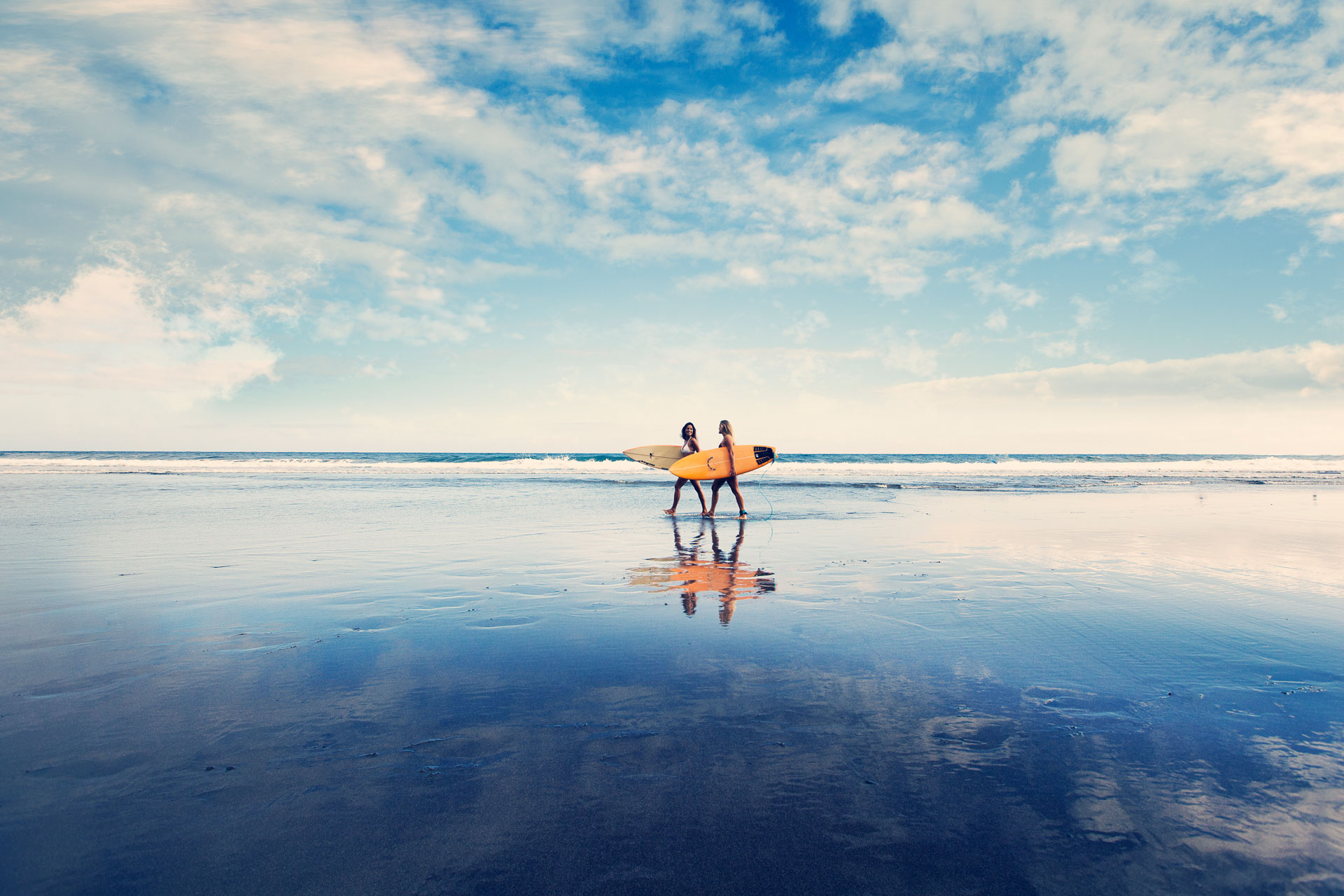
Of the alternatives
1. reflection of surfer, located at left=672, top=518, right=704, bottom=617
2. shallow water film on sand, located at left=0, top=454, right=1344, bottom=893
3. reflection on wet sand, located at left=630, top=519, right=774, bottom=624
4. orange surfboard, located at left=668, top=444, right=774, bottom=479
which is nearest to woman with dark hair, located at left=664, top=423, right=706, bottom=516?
orange surfboard, located at left=668, top=444, right=774, bottom=479

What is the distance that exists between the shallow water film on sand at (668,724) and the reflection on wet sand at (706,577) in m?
0.08

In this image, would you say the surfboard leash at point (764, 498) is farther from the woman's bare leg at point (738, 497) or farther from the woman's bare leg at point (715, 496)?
the woman's bare leg at point (715, 496)

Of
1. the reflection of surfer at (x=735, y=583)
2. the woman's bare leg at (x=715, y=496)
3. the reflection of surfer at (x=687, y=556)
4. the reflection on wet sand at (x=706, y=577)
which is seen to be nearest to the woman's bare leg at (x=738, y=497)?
the woman's bare leg at (x=715, y=496)

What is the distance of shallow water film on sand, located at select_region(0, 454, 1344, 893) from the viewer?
218 centimetres

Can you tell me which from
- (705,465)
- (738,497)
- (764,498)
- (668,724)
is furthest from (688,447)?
(668,724)

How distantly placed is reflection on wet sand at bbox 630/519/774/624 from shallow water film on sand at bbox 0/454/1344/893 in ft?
0.25

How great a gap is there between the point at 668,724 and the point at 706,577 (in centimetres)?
401

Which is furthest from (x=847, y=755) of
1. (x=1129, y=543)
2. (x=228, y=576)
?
(x=1129, y=543)

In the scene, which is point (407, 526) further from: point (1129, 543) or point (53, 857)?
point (1129, 543)

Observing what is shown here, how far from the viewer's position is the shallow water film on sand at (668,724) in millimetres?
2182

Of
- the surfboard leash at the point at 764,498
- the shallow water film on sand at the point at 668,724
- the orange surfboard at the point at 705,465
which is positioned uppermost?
the orange surfboard at the point at 705,465

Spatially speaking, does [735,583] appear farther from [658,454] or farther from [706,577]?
[658,454]

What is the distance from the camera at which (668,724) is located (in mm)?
3229

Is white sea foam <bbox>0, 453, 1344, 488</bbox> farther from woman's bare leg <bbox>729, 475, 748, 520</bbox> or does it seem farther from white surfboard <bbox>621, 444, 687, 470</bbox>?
woman's bare leg <bbox>729, 475, 748, 520</bbox>
